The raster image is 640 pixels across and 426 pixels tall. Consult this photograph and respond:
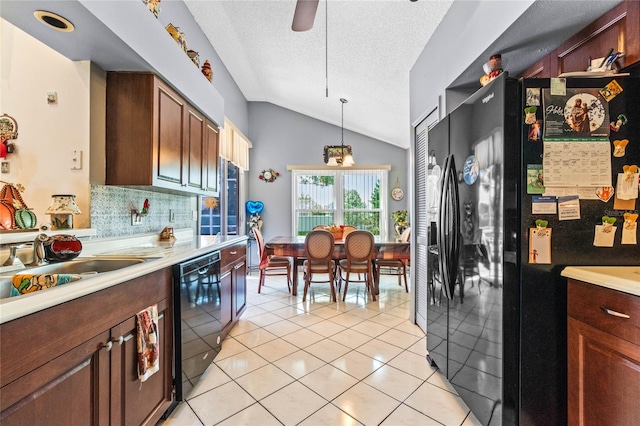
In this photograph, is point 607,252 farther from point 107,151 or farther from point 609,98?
point 107,151

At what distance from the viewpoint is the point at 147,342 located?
4.37 ft

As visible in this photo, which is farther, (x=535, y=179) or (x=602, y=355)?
(x=535, y=179)

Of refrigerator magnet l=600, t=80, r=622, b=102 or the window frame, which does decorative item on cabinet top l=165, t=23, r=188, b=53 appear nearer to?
refrigerator magnet l=600, t=80, r=622, b=102

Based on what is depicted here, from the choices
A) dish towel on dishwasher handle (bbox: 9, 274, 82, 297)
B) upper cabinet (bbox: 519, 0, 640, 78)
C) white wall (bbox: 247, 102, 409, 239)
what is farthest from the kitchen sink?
white wall (bbox: 247, 102, 409, 239)

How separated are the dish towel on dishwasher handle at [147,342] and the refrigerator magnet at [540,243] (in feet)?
5.69

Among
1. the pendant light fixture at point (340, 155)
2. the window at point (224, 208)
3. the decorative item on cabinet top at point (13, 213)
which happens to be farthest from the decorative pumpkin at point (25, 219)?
the pendant light fixture at point (340, 155)

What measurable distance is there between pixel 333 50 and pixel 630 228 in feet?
9.84

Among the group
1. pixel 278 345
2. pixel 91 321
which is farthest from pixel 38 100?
pixel 278 345

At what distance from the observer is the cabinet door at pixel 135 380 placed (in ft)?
3.79

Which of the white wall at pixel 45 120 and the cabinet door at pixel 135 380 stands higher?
the white wall at pixel 45 120

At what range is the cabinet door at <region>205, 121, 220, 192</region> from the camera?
3025mm

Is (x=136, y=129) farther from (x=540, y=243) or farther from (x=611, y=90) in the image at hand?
(x=611, y=90)

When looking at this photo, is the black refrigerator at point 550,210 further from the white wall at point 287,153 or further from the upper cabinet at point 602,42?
the white wall at point 287,153

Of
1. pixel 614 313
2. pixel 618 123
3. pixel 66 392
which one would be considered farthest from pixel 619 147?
pixel 66 392
